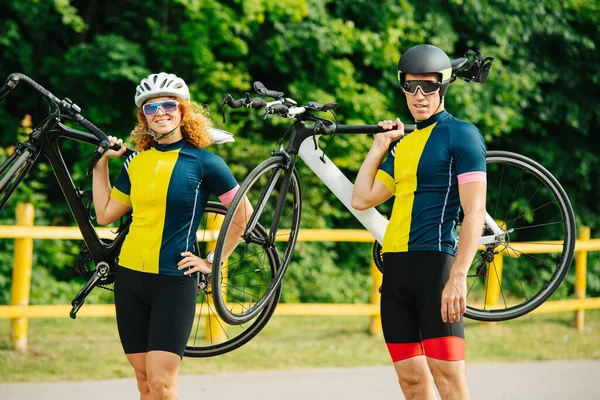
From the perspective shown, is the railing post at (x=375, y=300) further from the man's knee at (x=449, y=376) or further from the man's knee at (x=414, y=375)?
the man's knee at (x=449, y=376)

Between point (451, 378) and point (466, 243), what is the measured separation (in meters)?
0.60

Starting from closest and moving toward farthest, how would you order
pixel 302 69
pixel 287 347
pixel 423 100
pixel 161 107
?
pixel 423 100 < pixel 161 107 < pixel 287 347 < pixel 302 69

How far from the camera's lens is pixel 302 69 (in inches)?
517

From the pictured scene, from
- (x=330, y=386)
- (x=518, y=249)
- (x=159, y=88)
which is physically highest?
(x=518, y=249)

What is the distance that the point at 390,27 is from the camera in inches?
506

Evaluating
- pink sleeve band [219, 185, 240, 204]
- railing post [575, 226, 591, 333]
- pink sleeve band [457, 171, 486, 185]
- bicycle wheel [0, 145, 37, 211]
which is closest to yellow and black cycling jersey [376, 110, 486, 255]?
pink sleeve band [457, 171, 486, 185]

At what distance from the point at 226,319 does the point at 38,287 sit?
6968 millimetres

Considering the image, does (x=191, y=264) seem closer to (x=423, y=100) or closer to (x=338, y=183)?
(x=338, y=183)

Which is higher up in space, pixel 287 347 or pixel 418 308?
pixel 287 347

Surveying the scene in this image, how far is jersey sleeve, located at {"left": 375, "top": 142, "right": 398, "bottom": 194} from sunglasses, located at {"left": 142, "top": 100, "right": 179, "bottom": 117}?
3.23 ft

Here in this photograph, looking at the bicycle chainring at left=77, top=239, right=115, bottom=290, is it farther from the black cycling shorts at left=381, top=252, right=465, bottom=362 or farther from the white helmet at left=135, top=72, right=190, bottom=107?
the black cycling shorts at left=381, top=252, right=465, bottom=362

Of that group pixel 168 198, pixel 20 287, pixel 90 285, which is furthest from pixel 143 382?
pixel 20 287

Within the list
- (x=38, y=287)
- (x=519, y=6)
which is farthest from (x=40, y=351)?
(x=519, y=6)

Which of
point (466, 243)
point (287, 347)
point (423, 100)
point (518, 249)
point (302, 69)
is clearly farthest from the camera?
point (302, 69)
